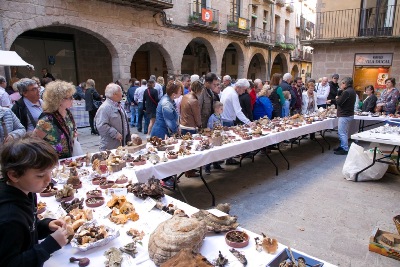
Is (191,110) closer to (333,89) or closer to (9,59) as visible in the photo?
(9,59)

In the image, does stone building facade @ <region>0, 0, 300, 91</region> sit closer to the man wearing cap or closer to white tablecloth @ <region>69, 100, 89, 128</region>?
white tablecloth @ <region>69, 100, 89, 128</region>

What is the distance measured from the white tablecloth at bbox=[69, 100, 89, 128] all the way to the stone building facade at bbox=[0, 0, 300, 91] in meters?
2.30

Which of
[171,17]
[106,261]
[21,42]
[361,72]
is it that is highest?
[171,17]

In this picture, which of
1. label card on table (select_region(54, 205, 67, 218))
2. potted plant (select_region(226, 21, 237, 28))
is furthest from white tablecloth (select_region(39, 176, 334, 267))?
potted plant (select_region(226, 21, 237, 28))

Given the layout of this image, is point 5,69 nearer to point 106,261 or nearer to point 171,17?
point 171,17

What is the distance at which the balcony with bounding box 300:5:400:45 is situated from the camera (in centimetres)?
1073

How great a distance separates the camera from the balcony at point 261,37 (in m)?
18.0

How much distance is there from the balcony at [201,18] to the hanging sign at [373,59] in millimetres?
6970

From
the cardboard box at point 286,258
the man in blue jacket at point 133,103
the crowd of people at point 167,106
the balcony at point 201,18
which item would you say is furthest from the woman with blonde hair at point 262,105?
the balcony at point 201,18

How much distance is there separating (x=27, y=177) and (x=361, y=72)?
14007 millimetres

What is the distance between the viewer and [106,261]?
4.71 feet

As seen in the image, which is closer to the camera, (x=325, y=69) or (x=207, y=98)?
(x=207, y=98)

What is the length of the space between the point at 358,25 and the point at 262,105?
814 centimetres

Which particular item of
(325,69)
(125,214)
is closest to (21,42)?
(125,214)
